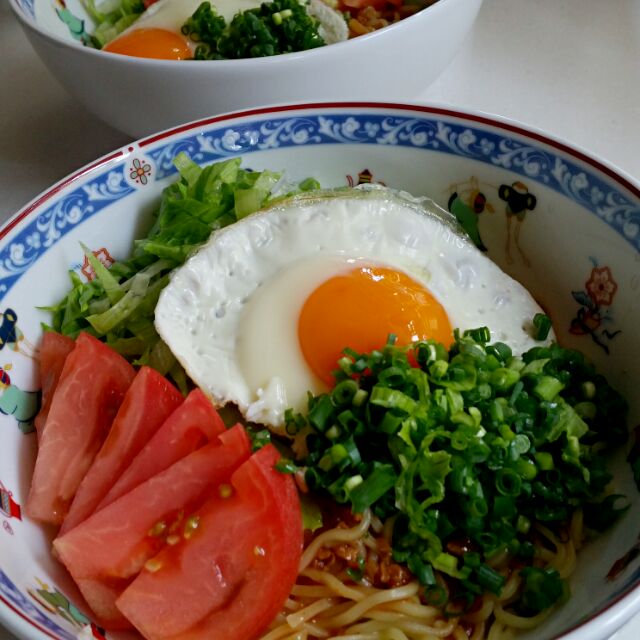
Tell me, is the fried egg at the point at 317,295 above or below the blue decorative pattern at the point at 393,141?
below

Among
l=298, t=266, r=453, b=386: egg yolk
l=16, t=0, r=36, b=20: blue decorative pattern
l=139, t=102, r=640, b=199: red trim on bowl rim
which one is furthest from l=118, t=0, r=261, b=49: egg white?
l=298, t=266, r=453, b=386: egg yolk

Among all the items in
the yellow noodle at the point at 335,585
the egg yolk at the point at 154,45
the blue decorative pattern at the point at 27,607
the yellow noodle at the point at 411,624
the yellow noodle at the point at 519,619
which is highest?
the egg yolk at the point at 154,45

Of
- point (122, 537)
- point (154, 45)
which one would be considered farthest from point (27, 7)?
point (122, 537)

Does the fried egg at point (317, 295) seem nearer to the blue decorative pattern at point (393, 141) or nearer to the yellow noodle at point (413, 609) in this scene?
the blue decorative pattern at point (393, 141)

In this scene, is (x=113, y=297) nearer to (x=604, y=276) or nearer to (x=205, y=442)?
(x=205, y=442)

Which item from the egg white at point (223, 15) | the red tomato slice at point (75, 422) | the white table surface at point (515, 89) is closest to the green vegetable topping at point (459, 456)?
the red tomato slice at point (75, 422)

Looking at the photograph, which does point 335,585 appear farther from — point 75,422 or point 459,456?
point 75,422

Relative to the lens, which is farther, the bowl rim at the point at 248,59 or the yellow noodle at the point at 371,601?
the bowl rim at the point at 248,59
